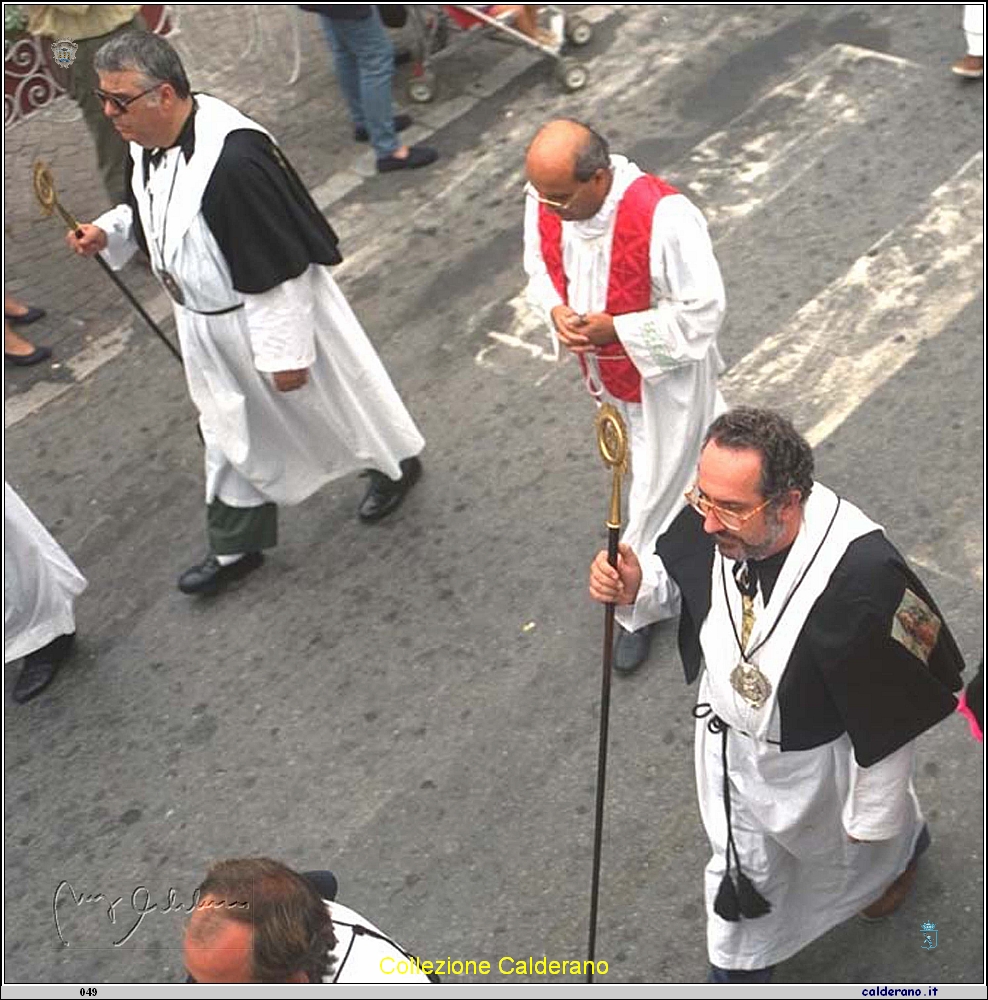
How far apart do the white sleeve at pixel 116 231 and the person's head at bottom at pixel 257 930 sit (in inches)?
129

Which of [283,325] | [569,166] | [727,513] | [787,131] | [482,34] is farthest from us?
[482,34]

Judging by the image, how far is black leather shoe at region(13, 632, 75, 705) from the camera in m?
5.70

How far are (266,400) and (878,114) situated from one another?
3860 mm

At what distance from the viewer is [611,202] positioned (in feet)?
15.1

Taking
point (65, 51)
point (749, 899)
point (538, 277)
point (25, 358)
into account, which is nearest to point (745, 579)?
point (749, 899)

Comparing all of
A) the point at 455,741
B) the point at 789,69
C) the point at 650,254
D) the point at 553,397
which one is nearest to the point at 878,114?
the point at 789,69

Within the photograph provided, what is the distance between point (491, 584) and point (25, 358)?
9.53 ft

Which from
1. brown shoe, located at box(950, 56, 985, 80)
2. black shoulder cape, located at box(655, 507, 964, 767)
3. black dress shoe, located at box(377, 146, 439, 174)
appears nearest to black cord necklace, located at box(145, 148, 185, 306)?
black shoulder cape, located at box(655, 507, 964, 767)

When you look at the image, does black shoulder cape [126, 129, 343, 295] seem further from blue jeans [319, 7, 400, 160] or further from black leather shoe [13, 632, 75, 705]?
blue jeans [319, 7, 400, 160]

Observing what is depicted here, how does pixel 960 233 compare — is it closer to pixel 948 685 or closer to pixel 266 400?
pixel 266 400

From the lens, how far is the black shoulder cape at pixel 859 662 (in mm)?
3406

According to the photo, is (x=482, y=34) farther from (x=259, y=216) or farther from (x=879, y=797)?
(x=879, y=797)

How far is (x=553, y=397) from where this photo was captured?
658 cm
